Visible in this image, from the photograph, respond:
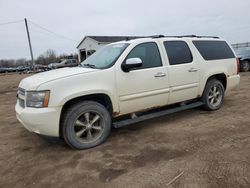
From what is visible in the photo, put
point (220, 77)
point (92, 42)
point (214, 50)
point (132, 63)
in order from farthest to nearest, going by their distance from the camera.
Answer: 1. point (92, 42)
2. point (220, 77)
3. point (214, 50)
4. point (132, 63)

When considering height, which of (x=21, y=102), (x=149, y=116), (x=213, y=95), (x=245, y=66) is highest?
(x=21, y=102)

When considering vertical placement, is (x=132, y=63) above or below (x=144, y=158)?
above

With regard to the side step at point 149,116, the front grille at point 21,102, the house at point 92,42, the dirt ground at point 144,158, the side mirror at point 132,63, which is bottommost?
the dirt ground at point 144,158

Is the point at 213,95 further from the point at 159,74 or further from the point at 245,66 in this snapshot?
A: the point at 245,66

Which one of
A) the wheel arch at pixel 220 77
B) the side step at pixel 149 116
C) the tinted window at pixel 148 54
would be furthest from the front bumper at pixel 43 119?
the wheel arch at pixel 220 77

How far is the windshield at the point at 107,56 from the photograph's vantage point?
4299mm

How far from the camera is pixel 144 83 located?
14.4 feet

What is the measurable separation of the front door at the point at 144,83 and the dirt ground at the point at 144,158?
59 cm

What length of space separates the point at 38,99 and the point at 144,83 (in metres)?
1.90

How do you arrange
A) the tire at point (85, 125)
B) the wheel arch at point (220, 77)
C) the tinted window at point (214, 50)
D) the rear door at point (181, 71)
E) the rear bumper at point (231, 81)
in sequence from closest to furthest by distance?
the tire at point (85, 125)
the rear door at point (181, 71)
the tinted window at point (214, 50)
the wheel arch at point (220, 77)
the rear bumper at point (231, 81)

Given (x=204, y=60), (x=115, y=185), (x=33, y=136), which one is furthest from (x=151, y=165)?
(x=204, y=60)

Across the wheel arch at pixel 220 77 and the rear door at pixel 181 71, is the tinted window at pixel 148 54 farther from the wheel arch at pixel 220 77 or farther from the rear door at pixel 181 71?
the wheel arch at pixel 220 77

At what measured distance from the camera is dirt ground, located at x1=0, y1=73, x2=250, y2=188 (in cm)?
293

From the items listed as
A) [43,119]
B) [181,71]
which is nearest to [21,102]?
[43,119]
